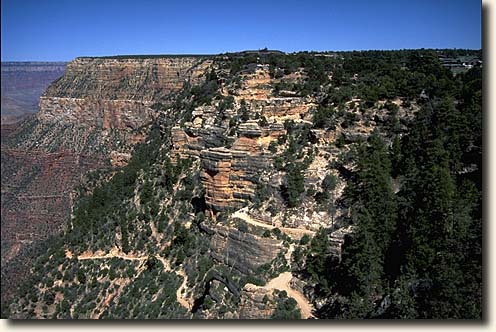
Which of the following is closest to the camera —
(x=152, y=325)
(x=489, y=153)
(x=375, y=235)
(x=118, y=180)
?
(x=152, y=325)

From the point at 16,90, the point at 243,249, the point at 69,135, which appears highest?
the point at 16,90

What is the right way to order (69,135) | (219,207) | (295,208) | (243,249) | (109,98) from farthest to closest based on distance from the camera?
(109,98) → (69,135) → (219,207) → (295,208) → (243,249)

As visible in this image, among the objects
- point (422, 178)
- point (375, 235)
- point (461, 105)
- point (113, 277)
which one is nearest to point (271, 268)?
point (375, 235)

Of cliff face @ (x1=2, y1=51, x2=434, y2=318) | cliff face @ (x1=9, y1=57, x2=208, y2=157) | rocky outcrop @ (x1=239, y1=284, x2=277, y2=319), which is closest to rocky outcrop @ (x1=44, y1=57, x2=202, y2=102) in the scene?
cliff face @ (x1=9, y1=57, x2=208, y2=157)

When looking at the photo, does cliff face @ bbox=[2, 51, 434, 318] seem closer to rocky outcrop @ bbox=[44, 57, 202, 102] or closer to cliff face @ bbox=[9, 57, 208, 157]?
cliff face @ bbox=[9, 57, 208, 157]

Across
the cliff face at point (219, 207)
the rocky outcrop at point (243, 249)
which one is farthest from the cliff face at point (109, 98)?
the rocky outcrop at point (243, 249)

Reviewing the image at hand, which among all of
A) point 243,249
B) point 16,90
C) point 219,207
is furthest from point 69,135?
point 16,90

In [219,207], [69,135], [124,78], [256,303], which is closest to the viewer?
[256,303]

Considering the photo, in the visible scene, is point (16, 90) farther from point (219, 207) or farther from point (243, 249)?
point (219, 207)

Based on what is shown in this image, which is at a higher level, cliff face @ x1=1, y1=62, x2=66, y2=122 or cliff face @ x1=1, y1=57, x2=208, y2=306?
cliff face @ x1=1, y1=62, x2=66, y2=122

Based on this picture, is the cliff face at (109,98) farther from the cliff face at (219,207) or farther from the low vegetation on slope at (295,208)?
the low vegetation on slope at (295,208)

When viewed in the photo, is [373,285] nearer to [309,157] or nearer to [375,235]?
[375,235]
